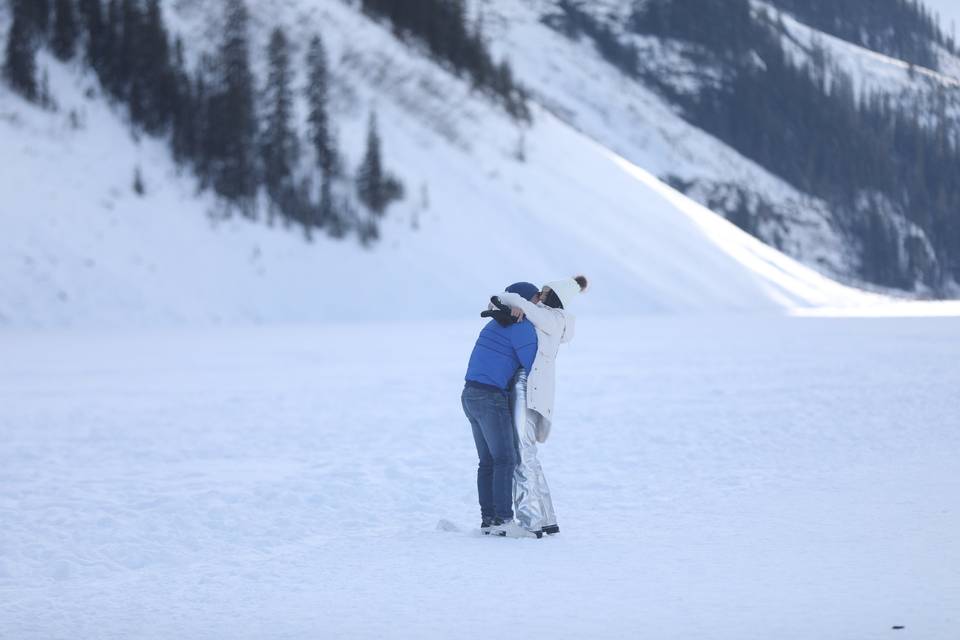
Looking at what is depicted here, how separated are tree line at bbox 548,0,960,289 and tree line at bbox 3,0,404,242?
73505mm

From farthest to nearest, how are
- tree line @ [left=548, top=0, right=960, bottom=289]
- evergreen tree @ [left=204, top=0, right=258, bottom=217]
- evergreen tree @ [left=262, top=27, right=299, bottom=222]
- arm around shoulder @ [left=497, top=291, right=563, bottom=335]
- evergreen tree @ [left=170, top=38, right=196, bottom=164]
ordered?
1. tree line @ [left=548, top=0, right=960, bottom=289]
2. evergreen tree @ [left=262, top=27, right=299, bottom=222]
3. evergreen tree @ [left=170, top=38, right=196, bottom=164]
4. evergreen tree @ [left=204, top=0, right=258, bottom=217]
5. arm around shoulder @ [left=497, top=291, right=563, bottom=335]

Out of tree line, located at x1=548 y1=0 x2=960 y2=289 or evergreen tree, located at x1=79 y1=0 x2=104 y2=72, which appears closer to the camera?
evergreen tree, located at x1=79 y1=0 x2=104 y2=72

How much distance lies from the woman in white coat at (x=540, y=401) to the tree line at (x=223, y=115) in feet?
136

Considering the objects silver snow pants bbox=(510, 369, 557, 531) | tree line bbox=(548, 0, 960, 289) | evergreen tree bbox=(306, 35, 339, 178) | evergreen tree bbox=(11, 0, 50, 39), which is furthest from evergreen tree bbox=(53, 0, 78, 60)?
tree line bbox=(548, 0, 960, 289)

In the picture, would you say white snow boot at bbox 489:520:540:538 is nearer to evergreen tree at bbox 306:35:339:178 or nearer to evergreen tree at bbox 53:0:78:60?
evergreen tree at bbox 306:35:339:178

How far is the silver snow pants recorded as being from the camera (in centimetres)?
794

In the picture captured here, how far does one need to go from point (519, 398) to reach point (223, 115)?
4431 cm

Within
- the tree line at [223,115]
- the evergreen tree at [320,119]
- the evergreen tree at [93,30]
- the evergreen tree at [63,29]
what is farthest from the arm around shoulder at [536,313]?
the evergreen tree at [63,29]

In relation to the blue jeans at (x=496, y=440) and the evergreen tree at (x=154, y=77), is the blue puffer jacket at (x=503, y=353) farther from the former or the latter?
the evergreen tree at (x=154, y=77)

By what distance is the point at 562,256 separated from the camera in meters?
52.5

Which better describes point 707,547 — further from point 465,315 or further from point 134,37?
point 134,37

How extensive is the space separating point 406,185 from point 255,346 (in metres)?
25.5

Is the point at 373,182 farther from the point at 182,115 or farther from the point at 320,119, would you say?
the point at 182,115

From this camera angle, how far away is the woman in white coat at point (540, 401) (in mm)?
7855
